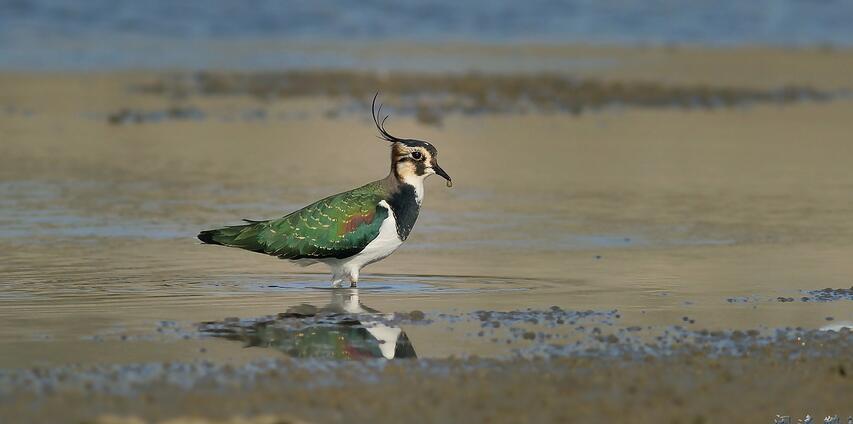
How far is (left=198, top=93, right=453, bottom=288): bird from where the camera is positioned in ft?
32.3

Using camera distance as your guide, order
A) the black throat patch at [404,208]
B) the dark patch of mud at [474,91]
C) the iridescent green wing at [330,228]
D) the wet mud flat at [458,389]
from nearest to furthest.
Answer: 1. the wet mud flat at [458,389]
2. the iridescent green wing at [330,228]
3. the black throat patch at [404,208]
4. the dark patch of mud at [474,91]

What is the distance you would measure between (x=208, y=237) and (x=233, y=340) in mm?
2065

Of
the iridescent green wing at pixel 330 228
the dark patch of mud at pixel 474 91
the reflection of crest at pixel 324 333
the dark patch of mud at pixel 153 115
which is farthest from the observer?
the dark patch of mud at pixel 474 91

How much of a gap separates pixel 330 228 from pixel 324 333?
1455mm

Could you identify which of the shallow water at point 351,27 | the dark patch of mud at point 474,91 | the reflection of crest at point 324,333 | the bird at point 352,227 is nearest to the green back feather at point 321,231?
the bird at point 352,227

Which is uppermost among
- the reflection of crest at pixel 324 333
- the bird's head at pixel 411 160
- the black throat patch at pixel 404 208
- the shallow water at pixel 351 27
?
the shallow water at pixel 351 27

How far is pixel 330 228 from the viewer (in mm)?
9875

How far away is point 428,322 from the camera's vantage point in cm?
884

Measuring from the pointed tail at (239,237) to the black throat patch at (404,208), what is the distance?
912 mm

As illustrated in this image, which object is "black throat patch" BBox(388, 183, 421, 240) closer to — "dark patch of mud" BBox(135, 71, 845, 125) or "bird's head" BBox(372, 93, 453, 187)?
"bird's head" BBox(372, 93, 453, 187)

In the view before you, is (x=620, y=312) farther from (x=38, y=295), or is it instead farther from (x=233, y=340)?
(x=38, y=295)

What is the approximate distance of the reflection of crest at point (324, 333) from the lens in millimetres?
8062

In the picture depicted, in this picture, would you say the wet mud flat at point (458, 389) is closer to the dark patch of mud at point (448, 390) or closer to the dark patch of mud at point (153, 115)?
the dark patch of mud at point (448, 390)

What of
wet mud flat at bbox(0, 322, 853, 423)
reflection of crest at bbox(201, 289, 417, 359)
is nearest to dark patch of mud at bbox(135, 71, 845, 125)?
reflection of crest at bbox(201, 289, 417, 359)
